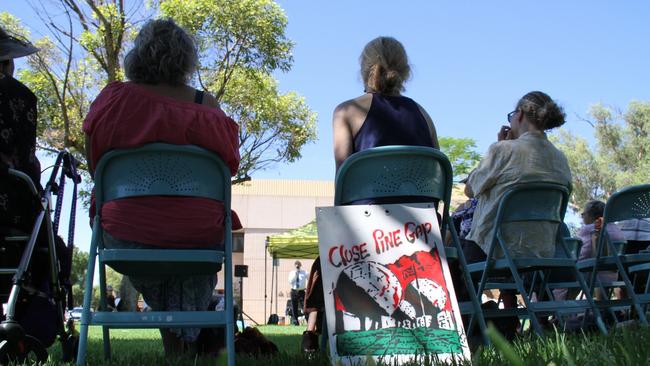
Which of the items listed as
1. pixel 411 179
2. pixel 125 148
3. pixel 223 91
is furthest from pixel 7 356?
pixel 223 91

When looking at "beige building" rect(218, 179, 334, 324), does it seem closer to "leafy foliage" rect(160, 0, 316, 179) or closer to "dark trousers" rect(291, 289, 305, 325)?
"dark trousers" rect(291, 289, 305, 325)

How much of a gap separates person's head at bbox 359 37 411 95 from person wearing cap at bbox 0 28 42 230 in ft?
6.00

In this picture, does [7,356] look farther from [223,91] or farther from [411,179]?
[223,91]

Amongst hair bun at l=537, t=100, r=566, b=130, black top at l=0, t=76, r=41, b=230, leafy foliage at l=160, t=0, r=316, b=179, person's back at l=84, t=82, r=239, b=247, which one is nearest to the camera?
person's back at l=84, t=82, r=239, b=247

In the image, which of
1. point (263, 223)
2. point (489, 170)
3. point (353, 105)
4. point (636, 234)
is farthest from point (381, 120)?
point (263, 223)

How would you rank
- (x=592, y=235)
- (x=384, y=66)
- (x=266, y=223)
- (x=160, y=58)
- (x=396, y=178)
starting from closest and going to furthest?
(x=396, y=178) < (x=160, y=58) < (x=384, y=66) < (x=592, y=235) < (x=266, y=223)

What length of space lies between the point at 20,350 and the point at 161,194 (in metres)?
0.93

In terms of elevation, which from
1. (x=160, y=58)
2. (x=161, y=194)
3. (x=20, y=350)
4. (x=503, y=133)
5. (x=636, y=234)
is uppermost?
(x=503, y=133)

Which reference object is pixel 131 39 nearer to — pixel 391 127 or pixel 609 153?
pixel 391 127

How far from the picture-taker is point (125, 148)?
271 cm

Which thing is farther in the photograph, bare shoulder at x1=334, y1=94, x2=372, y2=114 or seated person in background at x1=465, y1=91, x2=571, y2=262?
seated person in background at x1=465, y1=91, x2=571, y2=262

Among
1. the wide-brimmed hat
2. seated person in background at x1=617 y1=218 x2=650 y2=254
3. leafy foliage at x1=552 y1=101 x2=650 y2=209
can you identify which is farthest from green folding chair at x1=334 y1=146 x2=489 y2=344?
leafy foliage at x1=552 y1=101 x2=650 y2=209

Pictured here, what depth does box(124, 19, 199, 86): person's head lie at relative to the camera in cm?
319

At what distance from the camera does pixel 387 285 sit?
2.54 m
